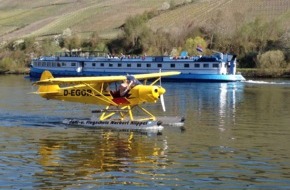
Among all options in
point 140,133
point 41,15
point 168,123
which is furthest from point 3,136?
point 41,15

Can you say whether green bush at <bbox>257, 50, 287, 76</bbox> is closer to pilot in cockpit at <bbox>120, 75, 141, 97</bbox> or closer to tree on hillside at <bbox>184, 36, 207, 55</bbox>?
tree on hillside at <bbox>184, 36, 207, 55</bbox>

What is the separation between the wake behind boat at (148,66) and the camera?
2783 inches

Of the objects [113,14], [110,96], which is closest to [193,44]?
[113,14]

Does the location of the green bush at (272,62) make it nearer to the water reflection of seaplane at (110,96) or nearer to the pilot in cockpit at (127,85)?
the water reflection of seaplane at (110,96)

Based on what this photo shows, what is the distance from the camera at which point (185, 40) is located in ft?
328

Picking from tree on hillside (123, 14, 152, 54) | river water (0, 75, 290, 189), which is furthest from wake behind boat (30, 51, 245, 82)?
river water (0, 75, 290, 189)

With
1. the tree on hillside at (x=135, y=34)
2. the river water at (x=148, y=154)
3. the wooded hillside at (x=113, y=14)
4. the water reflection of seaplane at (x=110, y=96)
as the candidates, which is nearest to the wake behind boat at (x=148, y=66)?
the tree on hillside at (x=135, y=34)

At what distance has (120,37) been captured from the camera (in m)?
107

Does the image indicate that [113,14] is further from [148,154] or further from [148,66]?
[148,154]

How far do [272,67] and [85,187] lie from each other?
65.5 m

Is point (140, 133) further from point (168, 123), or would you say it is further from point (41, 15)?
point (41, 15)

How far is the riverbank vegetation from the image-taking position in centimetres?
8588

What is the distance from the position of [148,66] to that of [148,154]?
185 feet

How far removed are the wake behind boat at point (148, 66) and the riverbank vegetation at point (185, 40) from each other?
25.3 ft
